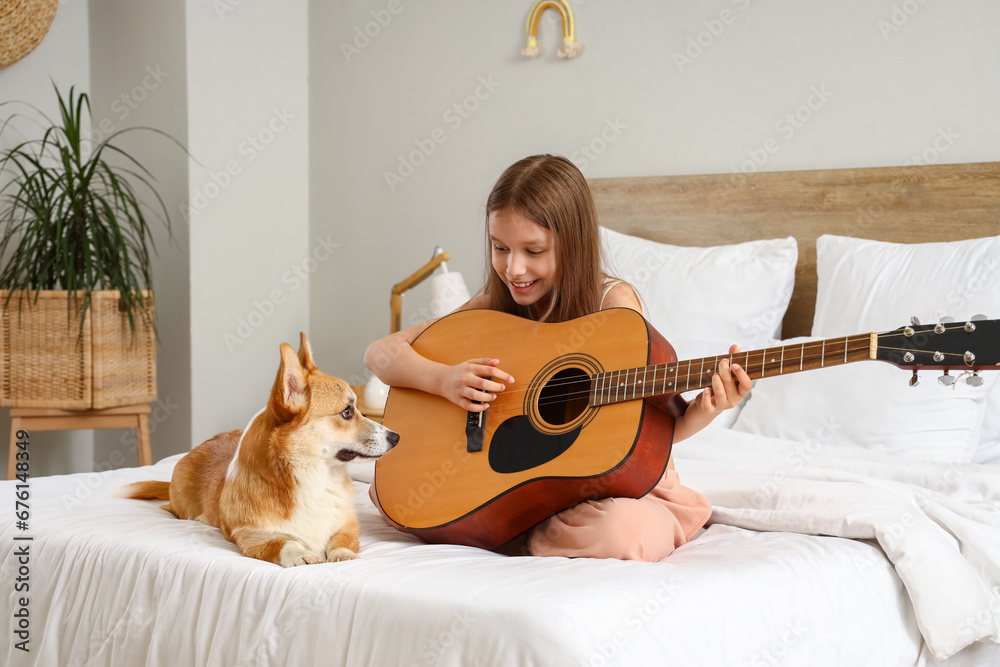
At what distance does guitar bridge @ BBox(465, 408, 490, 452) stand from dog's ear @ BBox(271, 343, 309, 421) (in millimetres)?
301

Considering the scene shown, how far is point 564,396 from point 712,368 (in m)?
0.27

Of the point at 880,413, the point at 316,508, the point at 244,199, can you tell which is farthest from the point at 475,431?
the point at 244,199

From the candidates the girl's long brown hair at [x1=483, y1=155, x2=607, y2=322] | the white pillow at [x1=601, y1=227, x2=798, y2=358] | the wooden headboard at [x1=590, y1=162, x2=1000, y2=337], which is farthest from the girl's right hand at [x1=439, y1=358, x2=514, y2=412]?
the wooden headboard at [x1=590, y1=162, x2=1000, y2=337]

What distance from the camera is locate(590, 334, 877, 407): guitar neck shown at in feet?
3.92

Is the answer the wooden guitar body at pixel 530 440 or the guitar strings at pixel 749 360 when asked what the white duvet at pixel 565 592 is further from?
the guitar strings at pixel 749 360

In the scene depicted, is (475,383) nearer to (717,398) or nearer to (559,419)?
(559,419)

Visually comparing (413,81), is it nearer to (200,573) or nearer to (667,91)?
(667,91)

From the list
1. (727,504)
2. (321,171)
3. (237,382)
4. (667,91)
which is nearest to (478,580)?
(727,504)

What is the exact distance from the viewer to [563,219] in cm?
158

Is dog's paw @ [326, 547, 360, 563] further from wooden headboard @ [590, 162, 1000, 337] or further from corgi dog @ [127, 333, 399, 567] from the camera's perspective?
wooden headboard @ [590, 162, 1000, 337]

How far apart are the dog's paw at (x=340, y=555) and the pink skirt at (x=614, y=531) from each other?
0.32 m

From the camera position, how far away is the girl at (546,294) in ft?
4.57

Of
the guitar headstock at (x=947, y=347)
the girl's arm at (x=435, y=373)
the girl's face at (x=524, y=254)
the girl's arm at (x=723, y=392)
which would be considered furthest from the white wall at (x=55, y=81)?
the guitar headstock at (x=947, y=347)

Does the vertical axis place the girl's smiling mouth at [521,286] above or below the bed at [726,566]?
above
